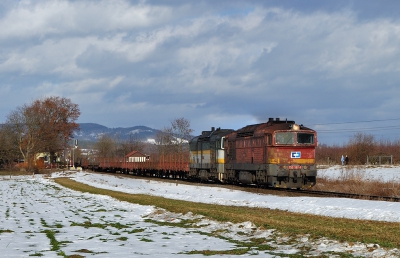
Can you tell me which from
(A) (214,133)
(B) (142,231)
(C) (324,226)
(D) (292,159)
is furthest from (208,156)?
(C) (324,226)

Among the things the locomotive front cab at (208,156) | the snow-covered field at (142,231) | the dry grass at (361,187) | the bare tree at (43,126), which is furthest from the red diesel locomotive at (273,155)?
the bare tree at (43,126)

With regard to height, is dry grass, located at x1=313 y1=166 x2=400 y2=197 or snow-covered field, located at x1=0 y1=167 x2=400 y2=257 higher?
dry grass, located at x1=313 y1=166 x2=400 y2=197

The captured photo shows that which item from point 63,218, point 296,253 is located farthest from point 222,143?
point 296,253

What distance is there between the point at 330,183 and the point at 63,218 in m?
25.0

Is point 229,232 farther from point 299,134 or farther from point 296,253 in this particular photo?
point 299,134

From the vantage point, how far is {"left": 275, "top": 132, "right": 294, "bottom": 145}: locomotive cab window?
3288 cm

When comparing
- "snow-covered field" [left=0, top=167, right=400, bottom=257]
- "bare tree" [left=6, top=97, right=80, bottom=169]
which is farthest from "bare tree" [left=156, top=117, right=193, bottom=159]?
"snow-covered field" [left=0, top=167, right=400, bottom=257]

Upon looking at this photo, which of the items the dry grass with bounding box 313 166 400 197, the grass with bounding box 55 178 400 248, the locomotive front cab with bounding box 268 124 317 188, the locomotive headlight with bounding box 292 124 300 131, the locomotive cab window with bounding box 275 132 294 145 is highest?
the locomotive headlight with bounding box 292 124 300 131

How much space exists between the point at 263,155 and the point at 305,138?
299cm

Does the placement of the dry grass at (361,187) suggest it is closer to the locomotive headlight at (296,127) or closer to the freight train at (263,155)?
the freight train at (263,155)

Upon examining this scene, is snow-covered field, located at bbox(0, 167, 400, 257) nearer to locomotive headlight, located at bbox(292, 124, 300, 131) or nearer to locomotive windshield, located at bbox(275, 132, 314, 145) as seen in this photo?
locomotive windshield, located at bbox(275, 132, 314, 145)

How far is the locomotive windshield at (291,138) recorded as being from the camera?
32.9 m

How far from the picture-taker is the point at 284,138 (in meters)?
33.0

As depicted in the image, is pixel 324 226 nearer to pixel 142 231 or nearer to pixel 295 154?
pixel 142 231
